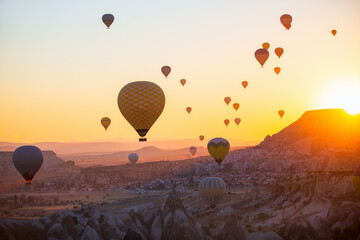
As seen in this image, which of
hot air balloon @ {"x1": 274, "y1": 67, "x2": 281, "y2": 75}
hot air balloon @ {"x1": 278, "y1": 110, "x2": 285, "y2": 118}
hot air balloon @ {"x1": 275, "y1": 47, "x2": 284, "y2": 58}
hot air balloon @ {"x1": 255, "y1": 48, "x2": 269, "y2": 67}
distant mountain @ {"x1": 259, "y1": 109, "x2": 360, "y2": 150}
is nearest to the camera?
hot air balloon @ {"x1": 255, "y1": 48, "x2": 269, "y2": 67}

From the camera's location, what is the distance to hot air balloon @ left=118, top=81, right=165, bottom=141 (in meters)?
54.7

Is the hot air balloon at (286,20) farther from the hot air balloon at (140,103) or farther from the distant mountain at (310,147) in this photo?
the distant mountain at (310,147)

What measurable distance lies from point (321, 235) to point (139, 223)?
1921 centimetres

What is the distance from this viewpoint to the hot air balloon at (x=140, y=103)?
5466 centimetres

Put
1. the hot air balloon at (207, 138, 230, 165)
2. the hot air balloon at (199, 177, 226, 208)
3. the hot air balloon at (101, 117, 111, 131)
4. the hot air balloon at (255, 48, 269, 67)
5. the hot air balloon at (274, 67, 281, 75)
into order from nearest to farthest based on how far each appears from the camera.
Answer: the hot air balloon at (199, 177, 226, 208) → the hot air balloon at (255, 48, 269, 67) → the hot air balloon at (274, 67, 281, 75) → the hot air balloon at (207, 138, 230, 165) → the hot air balloon at (101, 117, 111, 131)

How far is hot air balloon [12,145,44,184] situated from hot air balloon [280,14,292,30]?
40.6 metres

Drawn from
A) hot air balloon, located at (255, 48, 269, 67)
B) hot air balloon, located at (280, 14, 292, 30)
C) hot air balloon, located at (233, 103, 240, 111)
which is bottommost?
hot air balloon, located at (233, 103, 240, 111)

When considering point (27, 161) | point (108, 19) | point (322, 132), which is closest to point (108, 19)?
point (108, 19)

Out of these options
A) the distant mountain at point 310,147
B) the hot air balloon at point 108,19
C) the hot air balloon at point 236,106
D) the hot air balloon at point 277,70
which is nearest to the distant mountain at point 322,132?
the distant mountain at point 310,147

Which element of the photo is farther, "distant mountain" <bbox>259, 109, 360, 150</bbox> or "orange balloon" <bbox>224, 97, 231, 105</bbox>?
"distant mountain" <bbox>259, 109, 360, 150</bbox>

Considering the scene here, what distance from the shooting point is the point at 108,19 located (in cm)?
6619

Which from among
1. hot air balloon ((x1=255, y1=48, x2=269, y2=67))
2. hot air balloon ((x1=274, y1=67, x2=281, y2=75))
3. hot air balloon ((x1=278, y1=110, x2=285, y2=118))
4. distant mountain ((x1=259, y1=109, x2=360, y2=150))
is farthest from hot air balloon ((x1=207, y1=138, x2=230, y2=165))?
distant mountain ((x1=259, y1=109, x2=360, y2=150))

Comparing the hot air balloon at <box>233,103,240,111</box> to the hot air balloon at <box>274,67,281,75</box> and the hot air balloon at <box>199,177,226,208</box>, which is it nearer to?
the hot air balloon at <box>274,67,281,75</box>

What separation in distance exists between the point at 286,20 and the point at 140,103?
26568 millimetres
